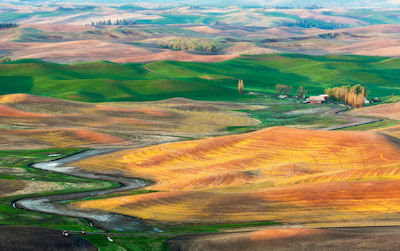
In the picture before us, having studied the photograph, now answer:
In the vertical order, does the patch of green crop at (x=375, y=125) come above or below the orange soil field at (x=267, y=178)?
below

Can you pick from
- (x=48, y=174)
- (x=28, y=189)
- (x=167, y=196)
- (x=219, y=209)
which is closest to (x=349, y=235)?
(x=219, y=209)

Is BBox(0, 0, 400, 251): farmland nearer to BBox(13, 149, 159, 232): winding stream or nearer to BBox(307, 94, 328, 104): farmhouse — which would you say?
BBox(13, 149, 159, 232): winding stream

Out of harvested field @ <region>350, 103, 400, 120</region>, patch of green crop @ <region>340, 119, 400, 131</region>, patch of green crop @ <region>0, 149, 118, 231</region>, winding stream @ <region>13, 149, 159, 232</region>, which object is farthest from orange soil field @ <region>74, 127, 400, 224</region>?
harvested field @ <region>350, 103, 400, 120</region>

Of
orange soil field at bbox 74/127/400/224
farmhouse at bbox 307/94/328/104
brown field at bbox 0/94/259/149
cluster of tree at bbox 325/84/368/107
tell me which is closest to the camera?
orange soil field at bbox 74/127/400/224

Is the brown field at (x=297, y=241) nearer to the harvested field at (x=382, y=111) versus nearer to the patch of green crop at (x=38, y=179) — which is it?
the patch of green crop at (x=38, y=179)

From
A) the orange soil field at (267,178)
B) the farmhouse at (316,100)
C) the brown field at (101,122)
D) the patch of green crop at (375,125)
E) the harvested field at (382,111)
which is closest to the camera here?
the orange soil field at (267,178)

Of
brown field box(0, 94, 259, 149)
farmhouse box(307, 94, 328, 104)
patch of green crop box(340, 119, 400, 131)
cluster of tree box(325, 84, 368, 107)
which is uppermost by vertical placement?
brown field box(0, 94, 259, 149)

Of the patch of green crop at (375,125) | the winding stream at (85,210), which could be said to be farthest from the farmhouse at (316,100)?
the winding stream at (85,210)
